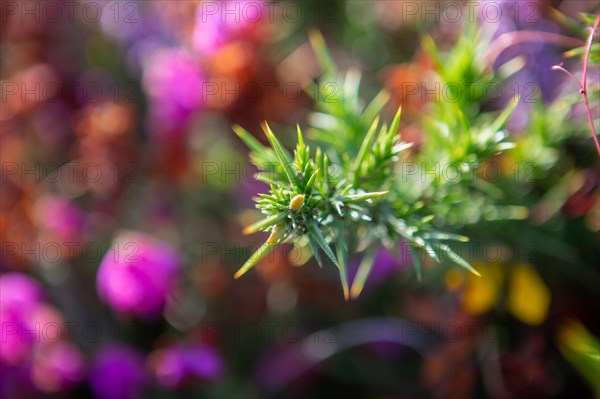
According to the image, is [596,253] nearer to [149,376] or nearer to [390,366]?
[390,366]

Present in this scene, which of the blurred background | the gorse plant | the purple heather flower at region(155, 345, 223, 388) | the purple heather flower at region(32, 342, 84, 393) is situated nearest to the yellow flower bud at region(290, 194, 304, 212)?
the gorse plant

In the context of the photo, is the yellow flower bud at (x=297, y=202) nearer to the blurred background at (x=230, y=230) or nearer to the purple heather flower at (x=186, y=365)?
the blurred background at (x=230, y=230)

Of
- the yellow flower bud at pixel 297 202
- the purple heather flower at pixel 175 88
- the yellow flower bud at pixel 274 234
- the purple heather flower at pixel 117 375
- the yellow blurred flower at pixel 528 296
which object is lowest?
the purple heather flower at pixel 117 375

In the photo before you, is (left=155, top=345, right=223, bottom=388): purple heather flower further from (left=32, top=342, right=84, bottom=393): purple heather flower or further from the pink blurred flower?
the pink blurred flower

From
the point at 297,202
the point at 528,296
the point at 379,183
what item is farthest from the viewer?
the point at 528,296

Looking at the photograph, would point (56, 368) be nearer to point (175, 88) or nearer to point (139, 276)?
point (139, 276)

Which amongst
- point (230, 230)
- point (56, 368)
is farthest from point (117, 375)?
point (230, 230)

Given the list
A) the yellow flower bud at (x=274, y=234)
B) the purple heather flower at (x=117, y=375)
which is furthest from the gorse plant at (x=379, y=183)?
the purple heather flower at (x=117, y=375)
